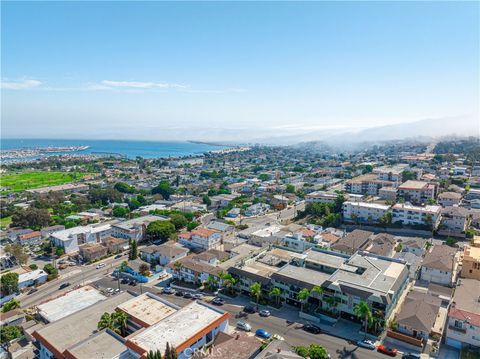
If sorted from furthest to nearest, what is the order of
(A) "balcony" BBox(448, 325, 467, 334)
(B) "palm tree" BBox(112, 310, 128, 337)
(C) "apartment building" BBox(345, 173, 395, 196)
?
(C) "apartment building" BBox(345, 173, 395, 196) < (B) "palm tree" BBox(112, 310, 128, 337) < (A) "balcony" BBox(448, 325, 467, 334)

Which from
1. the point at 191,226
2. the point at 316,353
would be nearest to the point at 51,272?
the point at 191,226

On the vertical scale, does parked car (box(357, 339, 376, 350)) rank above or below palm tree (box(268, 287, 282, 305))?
below

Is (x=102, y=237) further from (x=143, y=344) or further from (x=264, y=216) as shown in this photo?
(x=143, y=344)

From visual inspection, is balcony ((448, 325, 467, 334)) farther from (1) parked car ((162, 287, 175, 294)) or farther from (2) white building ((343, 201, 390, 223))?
(2) white building ((343, 201, 390, 223))

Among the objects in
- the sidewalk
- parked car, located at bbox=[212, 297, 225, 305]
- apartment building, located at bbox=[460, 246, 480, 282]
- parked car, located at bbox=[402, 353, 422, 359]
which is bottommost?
the sidewalk

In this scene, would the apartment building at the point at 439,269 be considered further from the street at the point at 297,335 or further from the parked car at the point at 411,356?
the street at the point at 297,335

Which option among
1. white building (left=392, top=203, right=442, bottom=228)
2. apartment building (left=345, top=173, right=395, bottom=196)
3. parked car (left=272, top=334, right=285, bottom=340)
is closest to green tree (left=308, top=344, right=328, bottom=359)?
parked car (left=272, top=334, right=285, bottom=340)

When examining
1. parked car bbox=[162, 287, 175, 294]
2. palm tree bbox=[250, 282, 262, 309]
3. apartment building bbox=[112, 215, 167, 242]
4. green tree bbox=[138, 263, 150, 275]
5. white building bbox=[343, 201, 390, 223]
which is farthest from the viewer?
white building bbox=[343, 201, 390, 223]
